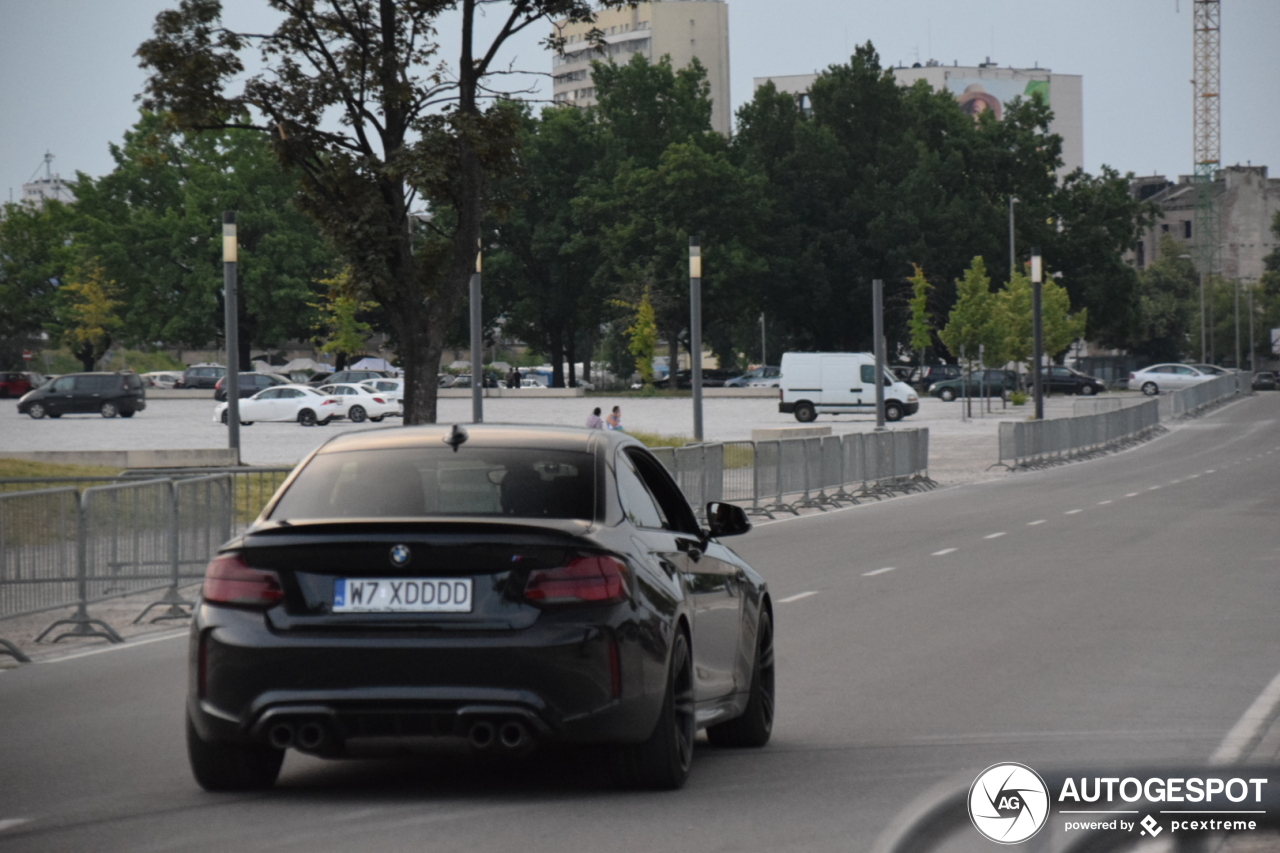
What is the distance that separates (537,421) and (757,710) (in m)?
47.4

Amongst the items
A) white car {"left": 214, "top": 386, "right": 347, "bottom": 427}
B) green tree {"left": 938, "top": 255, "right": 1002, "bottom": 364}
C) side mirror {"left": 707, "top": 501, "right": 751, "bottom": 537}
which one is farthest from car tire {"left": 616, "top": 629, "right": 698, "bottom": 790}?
green tree {"left": 938, "top": 255, "right": 1002, "bottom": 364}

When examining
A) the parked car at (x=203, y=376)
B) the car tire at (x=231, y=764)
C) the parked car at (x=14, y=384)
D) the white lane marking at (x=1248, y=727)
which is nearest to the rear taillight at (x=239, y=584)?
the car tire at (x=231, y=764)

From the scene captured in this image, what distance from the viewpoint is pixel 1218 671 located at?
1037cm

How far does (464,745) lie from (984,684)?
427 centimetres

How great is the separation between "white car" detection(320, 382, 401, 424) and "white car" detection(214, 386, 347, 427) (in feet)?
2.50

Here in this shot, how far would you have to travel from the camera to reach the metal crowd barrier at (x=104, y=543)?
43.1ft

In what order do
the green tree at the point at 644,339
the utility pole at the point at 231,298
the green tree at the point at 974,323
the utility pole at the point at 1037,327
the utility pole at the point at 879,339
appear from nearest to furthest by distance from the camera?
the utility pole at the point at 231,298, the utility pole at the point at 879,339, the utility pole at the point at 1037,327, the green tree at the point at 974,323, the green tree at the point at 644,339

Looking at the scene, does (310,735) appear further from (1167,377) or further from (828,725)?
(1167,377)

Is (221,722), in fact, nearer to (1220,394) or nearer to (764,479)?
(764,479)

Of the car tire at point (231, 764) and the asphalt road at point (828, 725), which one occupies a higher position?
the car tire at point (231, 764)

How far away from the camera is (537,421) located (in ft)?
181

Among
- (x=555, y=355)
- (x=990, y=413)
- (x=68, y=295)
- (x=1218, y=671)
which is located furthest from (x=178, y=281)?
(x=1218, y=671)

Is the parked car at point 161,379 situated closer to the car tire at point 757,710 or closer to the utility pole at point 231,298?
the utility pole at point 231,298

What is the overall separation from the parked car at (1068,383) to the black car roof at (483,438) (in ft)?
278
